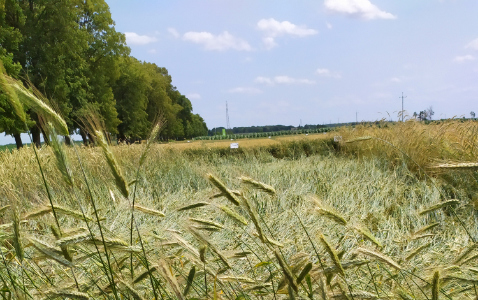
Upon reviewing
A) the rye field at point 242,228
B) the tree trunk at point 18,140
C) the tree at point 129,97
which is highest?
the tree at point 129,97

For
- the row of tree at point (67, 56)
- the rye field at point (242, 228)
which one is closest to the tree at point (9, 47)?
the row of tree at point (67, 56)

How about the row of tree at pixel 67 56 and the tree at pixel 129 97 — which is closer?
the row of tree at pixel 67 56

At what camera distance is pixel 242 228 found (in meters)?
1.42

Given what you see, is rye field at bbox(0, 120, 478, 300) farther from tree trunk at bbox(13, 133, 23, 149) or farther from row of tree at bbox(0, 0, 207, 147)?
tree trunk at bbox(13, 133, 23, 149)

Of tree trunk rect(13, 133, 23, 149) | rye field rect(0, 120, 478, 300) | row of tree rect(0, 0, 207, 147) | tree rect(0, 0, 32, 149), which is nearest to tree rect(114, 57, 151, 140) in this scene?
row of tree rect(0, 0, 207, 147)

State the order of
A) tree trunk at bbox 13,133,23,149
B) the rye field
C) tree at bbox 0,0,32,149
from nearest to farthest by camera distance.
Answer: the rye field
tree at bbox 0,0,32,149
tree trunk at bbox 13,133,23,149

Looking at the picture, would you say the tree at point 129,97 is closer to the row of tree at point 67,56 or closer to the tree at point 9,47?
the row of tree at point 67,56

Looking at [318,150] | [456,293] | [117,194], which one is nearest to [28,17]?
[318,150]

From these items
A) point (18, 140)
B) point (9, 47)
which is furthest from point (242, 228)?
point (18, 140)

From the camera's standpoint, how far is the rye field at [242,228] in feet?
3.54

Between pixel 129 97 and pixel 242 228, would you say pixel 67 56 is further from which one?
pixel 242 228

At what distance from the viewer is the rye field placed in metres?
1.08

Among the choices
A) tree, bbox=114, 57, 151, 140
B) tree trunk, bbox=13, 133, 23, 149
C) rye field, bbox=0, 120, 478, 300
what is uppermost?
tree, bbox=114, 57, 151, 140

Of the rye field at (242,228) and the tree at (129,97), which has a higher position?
the tree at (129,97)
